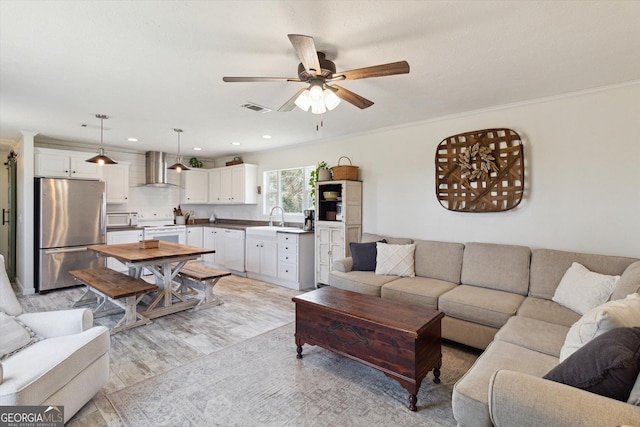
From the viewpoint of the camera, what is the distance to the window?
5.62 m

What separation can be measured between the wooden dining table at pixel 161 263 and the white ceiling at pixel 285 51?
1.69m

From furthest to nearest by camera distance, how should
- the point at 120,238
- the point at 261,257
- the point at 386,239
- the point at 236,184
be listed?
the point at 236,184
the point at 120,238
the point at 261,257
the point at 386,239

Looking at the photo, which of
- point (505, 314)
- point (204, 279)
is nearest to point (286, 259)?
point (204, 279)

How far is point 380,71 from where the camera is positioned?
1940 mm

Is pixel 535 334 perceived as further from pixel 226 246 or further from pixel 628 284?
pixel 226 246

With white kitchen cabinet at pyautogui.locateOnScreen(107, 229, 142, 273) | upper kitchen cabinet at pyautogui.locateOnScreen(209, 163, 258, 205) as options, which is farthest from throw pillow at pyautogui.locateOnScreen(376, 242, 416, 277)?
white kitchen cabinet at pyautogui.locateOnScreen(107, 229, 142, 273)

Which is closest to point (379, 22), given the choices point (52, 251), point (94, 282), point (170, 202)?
point (94, 282)

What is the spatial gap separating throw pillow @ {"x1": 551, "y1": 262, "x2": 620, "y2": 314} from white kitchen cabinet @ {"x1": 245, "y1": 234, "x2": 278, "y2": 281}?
3734mm

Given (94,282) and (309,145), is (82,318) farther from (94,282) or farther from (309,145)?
(309,145)

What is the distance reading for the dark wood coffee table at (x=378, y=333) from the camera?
6.79ft

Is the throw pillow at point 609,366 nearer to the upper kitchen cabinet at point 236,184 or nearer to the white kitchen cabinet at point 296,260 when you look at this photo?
the white kitchen cabinet at point 296,260

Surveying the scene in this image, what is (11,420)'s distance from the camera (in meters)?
1.56

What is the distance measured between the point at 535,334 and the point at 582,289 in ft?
2.37

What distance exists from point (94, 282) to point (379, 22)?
13.0 ft
